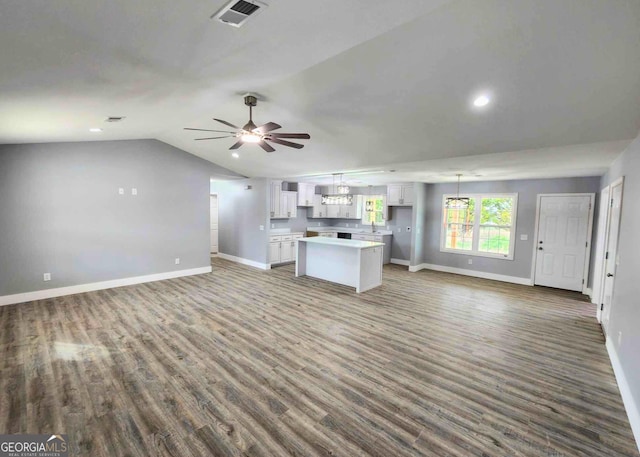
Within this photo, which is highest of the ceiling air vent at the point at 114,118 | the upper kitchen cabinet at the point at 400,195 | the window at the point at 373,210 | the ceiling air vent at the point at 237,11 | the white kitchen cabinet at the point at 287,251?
the ceiling air vent at the point at 114,118

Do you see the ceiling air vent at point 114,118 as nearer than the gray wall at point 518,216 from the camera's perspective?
Yes

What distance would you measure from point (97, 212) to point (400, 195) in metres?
7.29

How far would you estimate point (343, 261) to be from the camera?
245 inches

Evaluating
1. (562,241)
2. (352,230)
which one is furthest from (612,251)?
(352,230)

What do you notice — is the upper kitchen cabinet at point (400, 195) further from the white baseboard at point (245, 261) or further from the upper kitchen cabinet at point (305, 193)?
the white baseboard at point (245, 261)

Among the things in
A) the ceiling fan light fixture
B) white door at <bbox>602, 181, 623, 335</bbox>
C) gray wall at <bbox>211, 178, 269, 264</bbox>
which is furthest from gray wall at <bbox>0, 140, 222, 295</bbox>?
white door at <bbox>602, 181, 623, 335</bbox>

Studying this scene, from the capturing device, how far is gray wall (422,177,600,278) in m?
6.38

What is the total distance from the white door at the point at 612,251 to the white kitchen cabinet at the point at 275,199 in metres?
6.74

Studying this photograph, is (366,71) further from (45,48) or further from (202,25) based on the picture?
(45,48)

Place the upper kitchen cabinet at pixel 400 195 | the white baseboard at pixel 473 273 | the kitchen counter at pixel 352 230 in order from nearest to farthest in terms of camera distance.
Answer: the white baseboard at pixel 473 273
the upper kitchen cabinet at pixel 400 195
the kitchen counter at pixel 352 230

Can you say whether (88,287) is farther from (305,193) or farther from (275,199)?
(305,193)

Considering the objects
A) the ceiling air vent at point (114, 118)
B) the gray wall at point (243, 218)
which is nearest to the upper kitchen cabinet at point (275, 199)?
the gray wall at point (243, 218)

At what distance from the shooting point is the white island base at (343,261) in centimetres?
586

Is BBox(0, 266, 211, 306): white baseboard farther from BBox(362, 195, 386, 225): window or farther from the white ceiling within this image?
BBox(362, 195, 386, 225): window
